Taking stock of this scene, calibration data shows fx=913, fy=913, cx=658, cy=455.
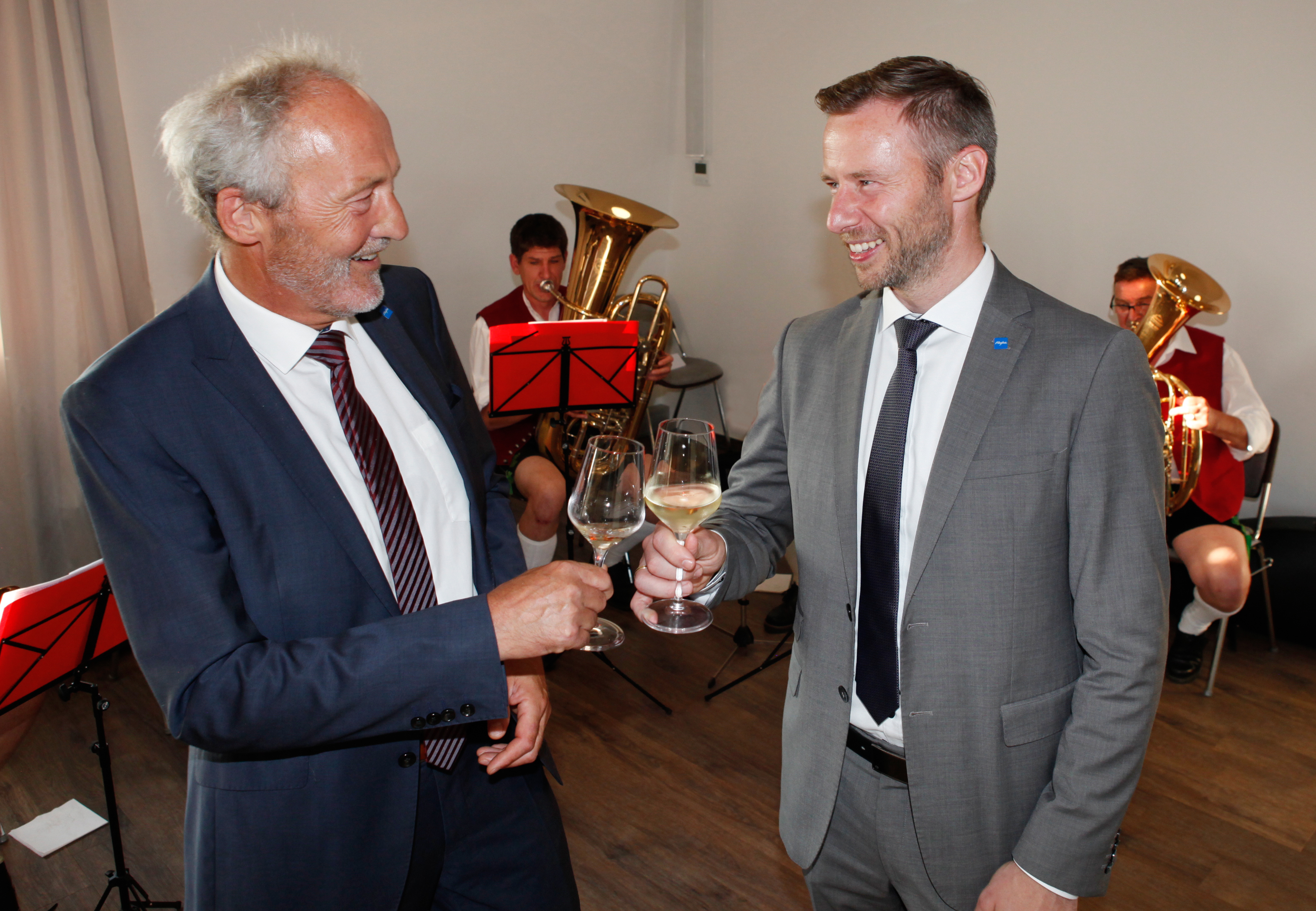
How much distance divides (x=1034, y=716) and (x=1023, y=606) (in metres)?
0.18

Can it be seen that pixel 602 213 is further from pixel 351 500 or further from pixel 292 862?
pixel 292 862

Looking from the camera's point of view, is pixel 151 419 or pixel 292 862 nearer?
pixel 151 419

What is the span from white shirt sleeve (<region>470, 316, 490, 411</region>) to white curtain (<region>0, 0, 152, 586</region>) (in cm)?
160

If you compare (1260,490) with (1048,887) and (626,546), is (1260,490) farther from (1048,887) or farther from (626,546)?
(1048,887)

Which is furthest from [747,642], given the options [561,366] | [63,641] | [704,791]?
[63,641]

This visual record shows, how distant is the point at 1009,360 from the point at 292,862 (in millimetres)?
1373

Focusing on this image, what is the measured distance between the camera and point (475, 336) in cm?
459

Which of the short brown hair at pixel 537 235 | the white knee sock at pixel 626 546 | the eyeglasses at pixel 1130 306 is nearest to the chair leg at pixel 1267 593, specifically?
the eyeglasses at pixel 1130 306

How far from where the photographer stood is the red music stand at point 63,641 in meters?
2.04

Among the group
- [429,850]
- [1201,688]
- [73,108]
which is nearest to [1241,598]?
[1201,688]

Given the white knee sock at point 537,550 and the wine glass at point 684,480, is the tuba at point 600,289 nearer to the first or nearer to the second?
the white knee sock at point 537,550

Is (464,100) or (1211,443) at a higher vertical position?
(464,100)

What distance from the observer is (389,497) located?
4.95ft

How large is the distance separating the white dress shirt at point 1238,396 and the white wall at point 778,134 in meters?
0.57
